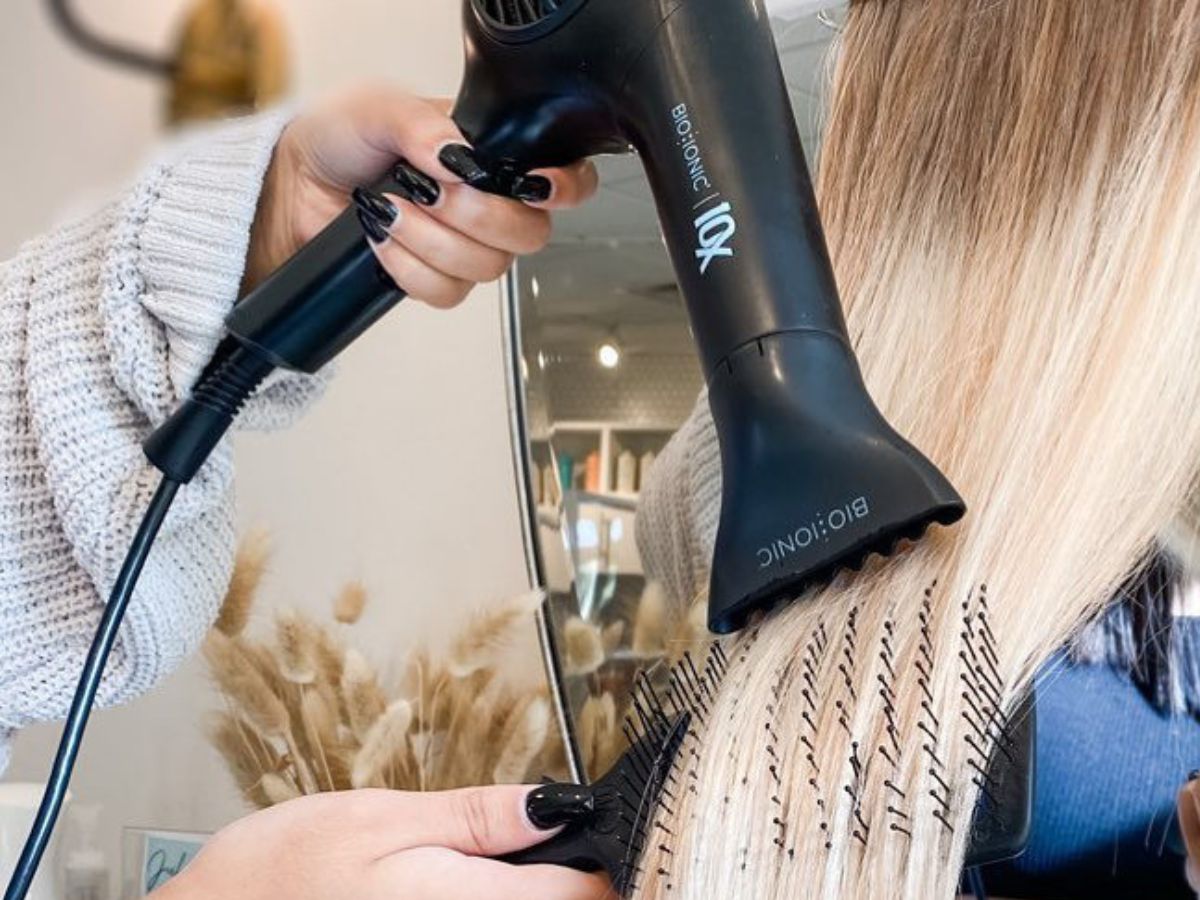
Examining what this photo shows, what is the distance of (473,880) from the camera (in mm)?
387

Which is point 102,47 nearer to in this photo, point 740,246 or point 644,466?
point 644,466

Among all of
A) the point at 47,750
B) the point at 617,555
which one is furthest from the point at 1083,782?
the point at 47,750

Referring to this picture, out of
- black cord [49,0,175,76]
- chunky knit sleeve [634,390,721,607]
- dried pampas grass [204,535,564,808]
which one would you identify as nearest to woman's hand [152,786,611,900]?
chunky knit sleeve [634,390,721,607]

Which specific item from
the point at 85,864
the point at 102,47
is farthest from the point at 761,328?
the point at 102,47

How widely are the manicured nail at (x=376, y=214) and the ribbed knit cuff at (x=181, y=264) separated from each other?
11cm

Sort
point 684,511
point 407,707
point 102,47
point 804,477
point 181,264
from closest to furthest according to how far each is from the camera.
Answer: point 804,477 → point 181,264 → point 684,511 → point 407,707 → point 102,47

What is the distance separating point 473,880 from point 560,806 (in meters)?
0.04

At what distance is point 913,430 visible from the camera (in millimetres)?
429

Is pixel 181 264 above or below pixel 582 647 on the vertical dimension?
above

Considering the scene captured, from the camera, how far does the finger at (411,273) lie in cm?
53

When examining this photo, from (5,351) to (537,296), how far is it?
45 cm

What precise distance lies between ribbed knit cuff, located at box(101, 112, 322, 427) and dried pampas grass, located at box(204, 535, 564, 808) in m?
0.37

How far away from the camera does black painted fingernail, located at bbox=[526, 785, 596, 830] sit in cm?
39

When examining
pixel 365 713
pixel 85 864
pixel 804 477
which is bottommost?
pixel 85 864
